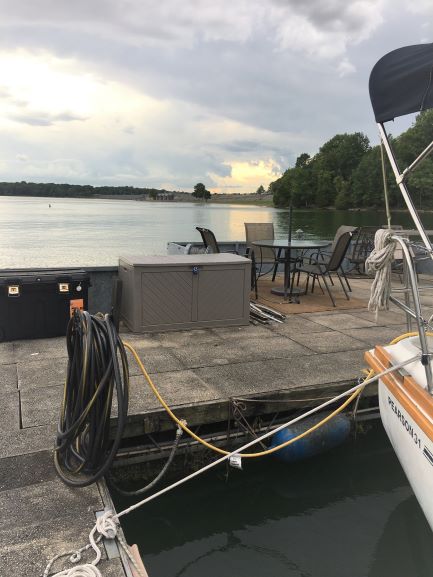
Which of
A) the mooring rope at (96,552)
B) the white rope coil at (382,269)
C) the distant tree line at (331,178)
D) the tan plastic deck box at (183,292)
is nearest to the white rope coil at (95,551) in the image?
the mooring rope at (96,552)

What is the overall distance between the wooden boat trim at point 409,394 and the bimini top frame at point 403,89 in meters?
0.85

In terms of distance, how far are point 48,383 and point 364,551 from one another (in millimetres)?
2414

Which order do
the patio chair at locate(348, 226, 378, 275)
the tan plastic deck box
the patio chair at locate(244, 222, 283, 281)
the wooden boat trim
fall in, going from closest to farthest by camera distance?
the wooden boat trim < the tan plastic deck box < the patio chair at locate(244, 222, 283, 281) < the patio chair at locate(348, 226, 378, 275)

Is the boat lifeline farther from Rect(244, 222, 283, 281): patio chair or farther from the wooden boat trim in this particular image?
Rect(244, 222, 283, 281): patio chair

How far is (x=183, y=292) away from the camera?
4.76 metres

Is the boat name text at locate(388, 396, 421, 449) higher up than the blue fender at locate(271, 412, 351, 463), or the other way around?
the boat name text at locate(388, 396, 421, 449)

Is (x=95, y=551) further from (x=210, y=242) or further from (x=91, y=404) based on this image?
(x=210, y=242)

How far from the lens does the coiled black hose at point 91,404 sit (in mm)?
2273

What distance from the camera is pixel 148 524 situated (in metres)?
2.98

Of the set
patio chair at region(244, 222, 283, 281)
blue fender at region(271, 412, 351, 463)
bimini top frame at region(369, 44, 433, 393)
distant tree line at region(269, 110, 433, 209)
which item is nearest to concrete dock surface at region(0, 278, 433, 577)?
blue fender at region(271, 412, 351, 463)

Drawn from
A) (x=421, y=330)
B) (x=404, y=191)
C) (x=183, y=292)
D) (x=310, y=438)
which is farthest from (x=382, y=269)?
(x=183, y=292)

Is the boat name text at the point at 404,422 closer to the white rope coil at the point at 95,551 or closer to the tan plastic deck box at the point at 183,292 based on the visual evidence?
the white rope coil at the point at 95,551

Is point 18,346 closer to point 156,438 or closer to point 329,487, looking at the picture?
point 156,438

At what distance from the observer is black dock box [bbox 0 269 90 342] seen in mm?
4340
